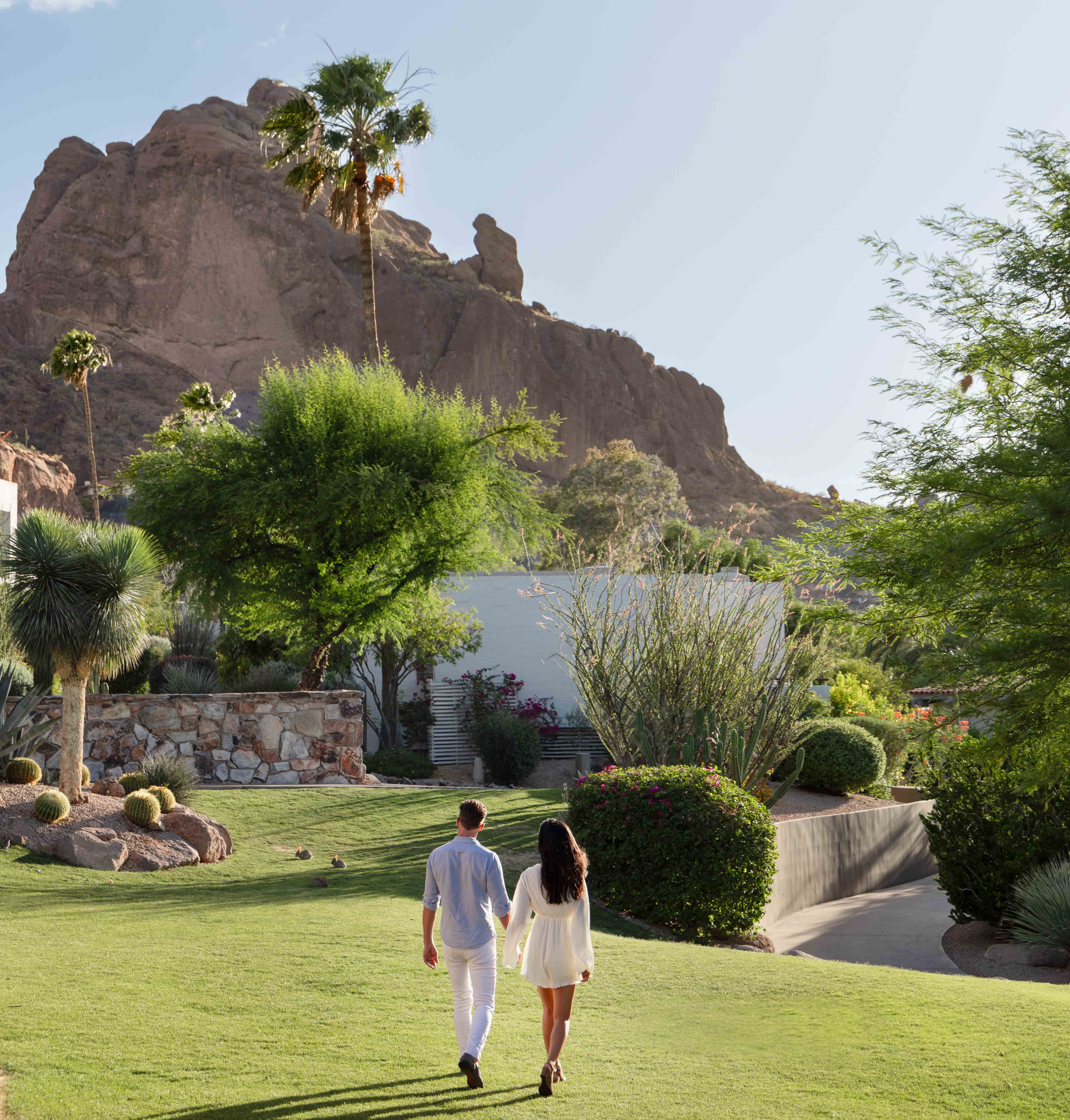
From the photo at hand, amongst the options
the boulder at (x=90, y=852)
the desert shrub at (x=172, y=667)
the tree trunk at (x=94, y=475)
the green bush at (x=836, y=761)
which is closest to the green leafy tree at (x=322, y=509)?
the desert shrub at (x=172, y=667)

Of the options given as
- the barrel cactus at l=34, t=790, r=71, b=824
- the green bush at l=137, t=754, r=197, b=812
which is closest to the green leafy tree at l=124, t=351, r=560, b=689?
the green bush at l=137, t=754, r=197, b=812

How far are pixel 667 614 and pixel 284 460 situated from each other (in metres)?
8.52

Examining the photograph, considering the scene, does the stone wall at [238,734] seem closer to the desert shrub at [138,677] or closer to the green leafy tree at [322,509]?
the green leafy tree at [322,509]

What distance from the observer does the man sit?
5.16 meters

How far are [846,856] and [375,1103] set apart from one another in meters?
11.1

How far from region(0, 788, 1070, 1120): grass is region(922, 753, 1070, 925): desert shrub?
3285 mm

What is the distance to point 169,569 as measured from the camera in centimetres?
2294

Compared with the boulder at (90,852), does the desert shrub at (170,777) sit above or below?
above

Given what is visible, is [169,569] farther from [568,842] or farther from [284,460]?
[568,842]

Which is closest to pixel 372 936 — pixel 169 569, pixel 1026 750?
pixel 1026 750

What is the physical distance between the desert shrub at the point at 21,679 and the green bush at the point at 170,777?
8.36 ft

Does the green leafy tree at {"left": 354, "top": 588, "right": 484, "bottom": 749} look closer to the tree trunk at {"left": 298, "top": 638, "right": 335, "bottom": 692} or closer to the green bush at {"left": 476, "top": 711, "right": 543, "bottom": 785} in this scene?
the green bush at {"left": 476, "top": 711, "right": 543, "bottom": 785}

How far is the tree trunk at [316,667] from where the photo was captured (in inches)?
768

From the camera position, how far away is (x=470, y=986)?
5234 millimetres
